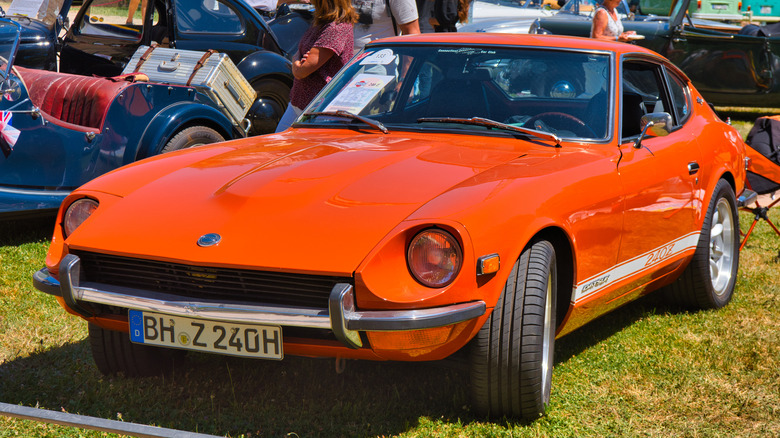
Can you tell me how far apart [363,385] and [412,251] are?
40.4 inches

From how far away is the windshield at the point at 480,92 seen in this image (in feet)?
13.0

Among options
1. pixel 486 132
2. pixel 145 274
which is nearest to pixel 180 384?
pixel 145 274

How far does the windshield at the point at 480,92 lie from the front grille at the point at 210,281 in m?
1.43

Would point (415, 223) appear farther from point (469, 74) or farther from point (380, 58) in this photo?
point (380, 58)

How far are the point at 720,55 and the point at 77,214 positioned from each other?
1044 centimetres

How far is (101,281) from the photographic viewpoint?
3.11 meters

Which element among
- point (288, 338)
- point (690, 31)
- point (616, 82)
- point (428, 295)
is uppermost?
point (616, 82)

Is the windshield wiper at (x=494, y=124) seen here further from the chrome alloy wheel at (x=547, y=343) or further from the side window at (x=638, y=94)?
the chrome alloy wheel at (x=547, y=343)

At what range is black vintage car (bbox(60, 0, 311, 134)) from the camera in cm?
827

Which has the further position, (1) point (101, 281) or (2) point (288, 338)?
(1) point (101, 281)

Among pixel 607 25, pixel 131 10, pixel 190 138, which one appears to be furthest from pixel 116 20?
pixel 607 25

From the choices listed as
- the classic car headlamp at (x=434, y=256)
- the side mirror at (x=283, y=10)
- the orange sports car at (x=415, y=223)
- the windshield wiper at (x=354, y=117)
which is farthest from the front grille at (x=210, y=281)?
the side mirror at (x=283, y=10)

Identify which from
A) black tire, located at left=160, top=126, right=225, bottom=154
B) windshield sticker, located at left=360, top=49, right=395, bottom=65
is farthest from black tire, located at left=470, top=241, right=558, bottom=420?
black tire, located at left=160, top=126, right=225, bottom=154

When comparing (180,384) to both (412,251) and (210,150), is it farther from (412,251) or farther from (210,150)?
(412,251)
